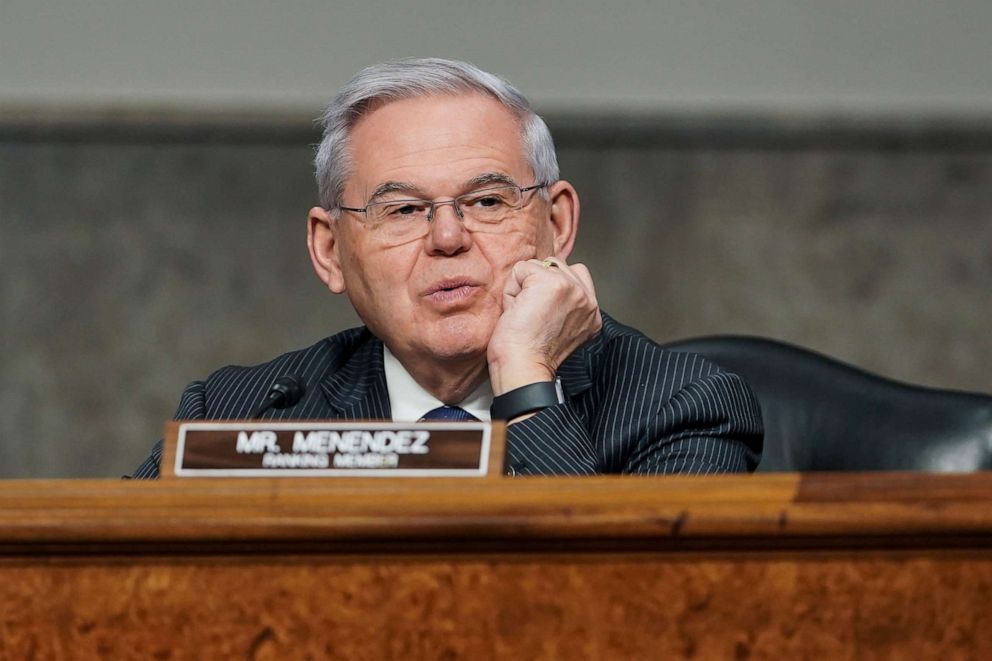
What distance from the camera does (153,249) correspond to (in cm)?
363

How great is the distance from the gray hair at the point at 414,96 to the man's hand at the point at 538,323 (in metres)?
0.18

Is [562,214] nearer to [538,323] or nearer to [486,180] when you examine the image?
[486,180]

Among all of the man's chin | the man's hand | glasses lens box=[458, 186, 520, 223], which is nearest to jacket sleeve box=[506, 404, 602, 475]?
the man's hand

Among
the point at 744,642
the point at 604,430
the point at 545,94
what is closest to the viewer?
the point at 744,642

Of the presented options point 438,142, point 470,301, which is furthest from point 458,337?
point 438,142

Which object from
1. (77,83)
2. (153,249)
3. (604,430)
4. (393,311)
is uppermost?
(77,83)

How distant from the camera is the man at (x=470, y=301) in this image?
180 cm

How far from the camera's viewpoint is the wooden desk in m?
1.02

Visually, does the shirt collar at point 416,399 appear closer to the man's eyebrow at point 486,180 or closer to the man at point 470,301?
the man at point 470,301

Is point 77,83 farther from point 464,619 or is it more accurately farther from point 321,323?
point 464,619

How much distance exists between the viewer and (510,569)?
3.42 ft

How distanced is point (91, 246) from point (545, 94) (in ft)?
4.02

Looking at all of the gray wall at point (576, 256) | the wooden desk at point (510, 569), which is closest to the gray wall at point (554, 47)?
the gray wall at point (576, 256)

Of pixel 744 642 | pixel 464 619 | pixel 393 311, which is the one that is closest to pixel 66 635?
pixel 464 619
